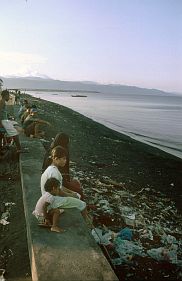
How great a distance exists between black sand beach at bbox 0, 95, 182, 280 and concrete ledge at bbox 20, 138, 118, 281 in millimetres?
597

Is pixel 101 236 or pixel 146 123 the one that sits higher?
pixel 101 236

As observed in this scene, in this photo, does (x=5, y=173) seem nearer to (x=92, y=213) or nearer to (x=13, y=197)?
(x=13, y=197)

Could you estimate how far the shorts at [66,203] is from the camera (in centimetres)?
466

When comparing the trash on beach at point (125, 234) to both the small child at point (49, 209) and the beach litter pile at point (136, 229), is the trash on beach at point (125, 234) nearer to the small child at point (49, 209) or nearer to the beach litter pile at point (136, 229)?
the beach litter pile at point (136, 229)

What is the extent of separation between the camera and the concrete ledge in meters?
3.54

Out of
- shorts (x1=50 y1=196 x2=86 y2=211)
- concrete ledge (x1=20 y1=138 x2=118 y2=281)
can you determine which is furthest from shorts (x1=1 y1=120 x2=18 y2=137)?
shorts (x1=50 y1=196 x2=86 y2=211)

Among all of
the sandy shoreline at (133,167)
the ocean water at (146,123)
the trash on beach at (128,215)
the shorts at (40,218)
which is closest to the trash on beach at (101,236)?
the trash on beach at (128,215)

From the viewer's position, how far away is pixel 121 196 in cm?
812

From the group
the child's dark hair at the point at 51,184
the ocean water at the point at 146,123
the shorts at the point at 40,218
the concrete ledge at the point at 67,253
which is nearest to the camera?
the concrete ledge at the point at 67,253

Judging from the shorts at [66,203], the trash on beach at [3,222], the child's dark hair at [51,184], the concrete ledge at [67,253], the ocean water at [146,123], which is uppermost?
the child's dark hair at [51,184]

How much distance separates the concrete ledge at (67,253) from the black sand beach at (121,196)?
23.5 inches

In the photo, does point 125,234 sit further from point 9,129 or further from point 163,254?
point 9,129

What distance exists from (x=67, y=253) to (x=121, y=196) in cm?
438

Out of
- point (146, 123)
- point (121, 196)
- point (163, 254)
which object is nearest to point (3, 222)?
point (163, 254)
